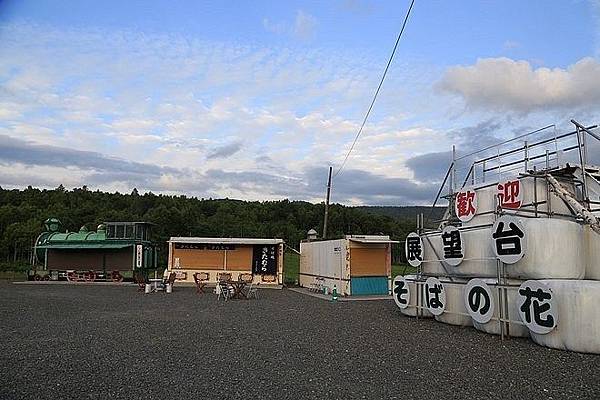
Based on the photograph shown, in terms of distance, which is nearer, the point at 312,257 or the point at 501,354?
the point at 501,354

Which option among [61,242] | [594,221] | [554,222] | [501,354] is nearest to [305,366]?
[501,354]

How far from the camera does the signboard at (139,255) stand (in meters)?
28.7

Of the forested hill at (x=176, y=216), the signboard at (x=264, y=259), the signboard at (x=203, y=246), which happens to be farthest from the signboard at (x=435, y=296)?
the forested hill at (x=176, y=216)

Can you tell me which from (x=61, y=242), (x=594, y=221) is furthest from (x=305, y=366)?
(x=61, y=242)

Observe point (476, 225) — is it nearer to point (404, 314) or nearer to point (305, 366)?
point (404, 314)

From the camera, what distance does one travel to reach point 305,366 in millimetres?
7719

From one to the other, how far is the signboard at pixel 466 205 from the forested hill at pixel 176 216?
2652 centimetres

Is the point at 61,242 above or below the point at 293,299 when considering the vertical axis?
above

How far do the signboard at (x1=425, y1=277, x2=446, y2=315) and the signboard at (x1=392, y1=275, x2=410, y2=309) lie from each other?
790mm

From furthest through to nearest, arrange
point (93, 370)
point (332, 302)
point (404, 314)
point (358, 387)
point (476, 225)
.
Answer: point (332, 302) → point (404, 314) → point (476, 225) → point (93, 370) → point (358, 387)

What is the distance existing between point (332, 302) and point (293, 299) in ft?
5.85

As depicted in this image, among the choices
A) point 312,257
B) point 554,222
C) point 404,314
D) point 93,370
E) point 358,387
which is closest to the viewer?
point 358,387

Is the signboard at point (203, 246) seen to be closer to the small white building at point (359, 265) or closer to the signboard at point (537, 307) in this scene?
the small white building at point (359, 265)

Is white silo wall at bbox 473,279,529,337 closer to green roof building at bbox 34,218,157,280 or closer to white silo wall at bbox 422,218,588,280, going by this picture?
white silo wall at bbox 422,218,588,280
